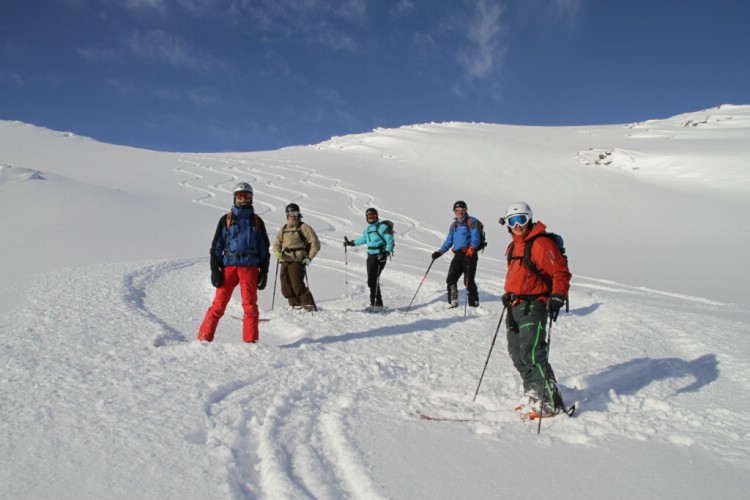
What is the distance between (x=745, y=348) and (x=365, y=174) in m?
28.1

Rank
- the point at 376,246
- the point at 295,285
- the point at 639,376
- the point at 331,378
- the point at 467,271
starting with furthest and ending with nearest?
the point at 376,246 → the point at 467,271 → the point at 295,285 → the point at 639,376 → the point at 331,378

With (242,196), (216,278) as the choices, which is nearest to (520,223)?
(242,196)

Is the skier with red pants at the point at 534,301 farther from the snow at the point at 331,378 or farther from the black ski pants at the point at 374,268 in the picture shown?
the black ski pants at the point at 374,268

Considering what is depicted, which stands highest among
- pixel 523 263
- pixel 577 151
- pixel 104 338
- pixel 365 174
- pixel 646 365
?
pixel 577 151

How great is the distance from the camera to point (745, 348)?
5.77 meters

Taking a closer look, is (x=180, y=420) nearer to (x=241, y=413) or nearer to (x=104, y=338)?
(x=241, y=413)

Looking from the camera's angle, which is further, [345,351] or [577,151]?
[577,151]

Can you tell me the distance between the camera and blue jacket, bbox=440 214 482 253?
26.9ft

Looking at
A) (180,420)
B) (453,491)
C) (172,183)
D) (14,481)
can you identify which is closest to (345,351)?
(180,420)

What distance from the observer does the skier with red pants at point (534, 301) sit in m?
3.77

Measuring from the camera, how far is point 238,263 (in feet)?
16.9

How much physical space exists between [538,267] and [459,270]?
4363mm

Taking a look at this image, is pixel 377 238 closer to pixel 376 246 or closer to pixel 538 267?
A: pixel 376 246

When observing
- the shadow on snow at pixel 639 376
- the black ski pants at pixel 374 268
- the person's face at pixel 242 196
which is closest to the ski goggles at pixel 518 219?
the shadow on snow at pixel 639 376
